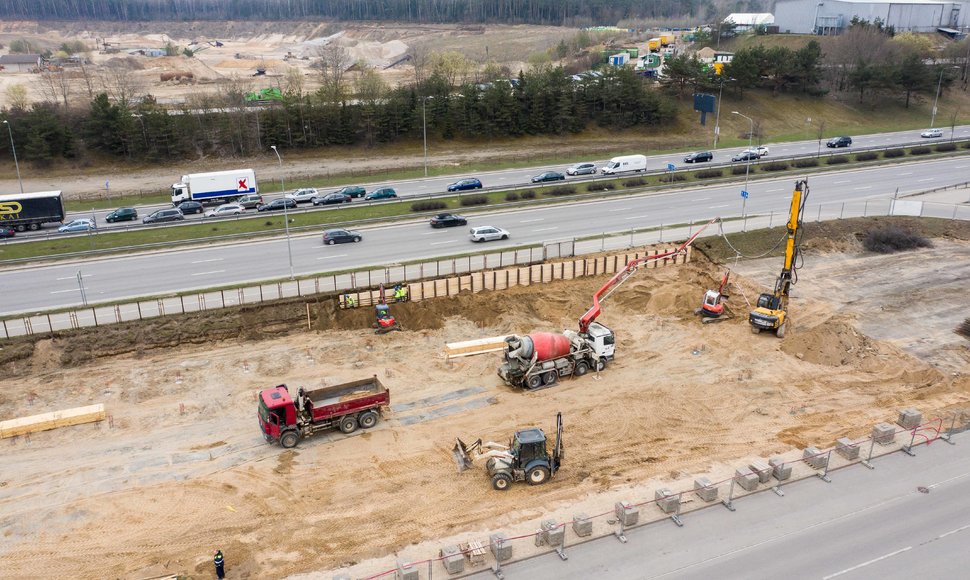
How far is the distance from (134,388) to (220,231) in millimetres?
23172

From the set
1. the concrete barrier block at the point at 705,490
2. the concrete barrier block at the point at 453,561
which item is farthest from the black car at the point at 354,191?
the concrete barrier block at the point at 453,561

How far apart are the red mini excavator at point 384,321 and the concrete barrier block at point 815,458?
22471 millimetres

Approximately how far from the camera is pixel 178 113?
3541 inches

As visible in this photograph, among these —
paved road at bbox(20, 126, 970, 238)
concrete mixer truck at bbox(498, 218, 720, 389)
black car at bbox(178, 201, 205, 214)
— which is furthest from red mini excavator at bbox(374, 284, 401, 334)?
black car at bbox(178, 201, 205, 214)

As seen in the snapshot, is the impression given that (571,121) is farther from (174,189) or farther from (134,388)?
(134,388)

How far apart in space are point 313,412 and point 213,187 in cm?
4549

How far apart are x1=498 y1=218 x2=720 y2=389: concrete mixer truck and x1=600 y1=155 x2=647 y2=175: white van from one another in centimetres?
4108

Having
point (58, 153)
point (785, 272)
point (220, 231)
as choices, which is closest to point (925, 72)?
point (785, 272)

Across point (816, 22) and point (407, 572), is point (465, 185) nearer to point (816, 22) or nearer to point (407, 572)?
point (407, 572)

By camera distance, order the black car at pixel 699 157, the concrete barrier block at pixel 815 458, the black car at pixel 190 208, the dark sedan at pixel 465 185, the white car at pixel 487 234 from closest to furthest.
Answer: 1. the concrete barrier block at pixel 815 458
2. the white car at pixel 487 234
3. the black car at pixel 190 208
4. the dark sedan at pixel 465 185
5. the black car at pixel 699 157

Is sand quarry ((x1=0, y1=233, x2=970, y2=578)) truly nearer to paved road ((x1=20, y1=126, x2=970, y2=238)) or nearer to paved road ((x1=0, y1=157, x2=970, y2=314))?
paved road ((x1=0, y1=157, x2=970, y2=314))

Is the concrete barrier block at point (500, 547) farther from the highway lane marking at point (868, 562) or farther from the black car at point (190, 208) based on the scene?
the black car at point (190, 208)

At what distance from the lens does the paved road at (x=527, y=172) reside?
63.9 meters

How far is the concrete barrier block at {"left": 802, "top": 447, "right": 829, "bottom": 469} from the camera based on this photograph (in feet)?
84.4
